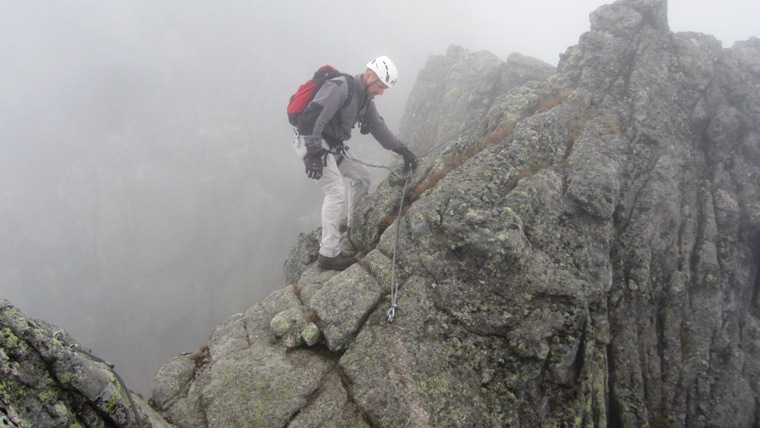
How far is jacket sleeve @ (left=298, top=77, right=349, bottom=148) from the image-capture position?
1211cm

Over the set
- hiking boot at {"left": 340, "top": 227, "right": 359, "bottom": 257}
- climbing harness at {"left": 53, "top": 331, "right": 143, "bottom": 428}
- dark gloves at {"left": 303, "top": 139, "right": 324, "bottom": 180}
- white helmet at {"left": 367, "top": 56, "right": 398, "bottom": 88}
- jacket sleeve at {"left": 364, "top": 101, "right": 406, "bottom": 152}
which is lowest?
climbing harness at {"left": 53, "top": 331, "right": 143, "bottom": 428}

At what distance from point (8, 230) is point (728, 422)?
7134cm

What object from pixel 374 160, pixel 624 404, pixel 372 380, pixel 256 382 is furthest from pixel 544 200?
pixel 374 160

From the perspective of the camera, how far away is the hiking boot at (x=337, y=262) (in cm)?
1381

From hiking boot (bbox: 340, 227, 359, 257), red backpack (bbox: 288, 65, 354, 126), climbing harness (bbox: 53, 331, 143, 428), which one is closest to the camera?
climbing harness (bbox: 53, 331, 143, 428)

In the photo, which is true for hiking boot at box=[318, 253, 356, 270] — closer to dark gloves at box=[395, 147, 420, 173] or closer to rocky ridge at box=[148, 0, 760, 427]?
rocky ridge at box=[148, 0, 760, 427]

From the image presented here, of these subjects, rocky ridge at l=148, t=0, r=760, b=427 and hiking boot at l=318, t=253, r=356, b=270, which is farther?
hiking boot at l=318, t=253, r=356, b=270

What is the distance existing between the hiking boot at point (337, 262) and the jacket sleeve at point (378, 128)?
16.4 ft

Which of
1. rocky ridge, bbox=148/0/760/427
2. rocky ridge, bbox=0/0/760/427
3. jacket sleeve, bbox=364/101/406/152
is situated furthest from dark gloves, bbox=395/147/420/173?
rocky ridge, bbox=148/0/760/427

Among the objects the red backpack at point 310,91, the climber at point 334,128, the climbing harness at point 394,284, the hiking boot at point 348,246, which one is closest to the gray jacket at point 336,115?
the climber at point 334,128

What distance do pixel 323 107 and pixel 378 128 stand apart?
3161 millimetres

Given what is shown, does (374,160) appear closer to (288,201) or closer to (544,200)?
(288,201)

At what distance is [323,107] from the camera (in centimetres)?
1223

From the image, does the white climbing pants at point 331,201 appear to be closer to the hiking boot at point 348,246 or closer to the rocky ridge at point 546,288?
the hiking boot at point 348,246
